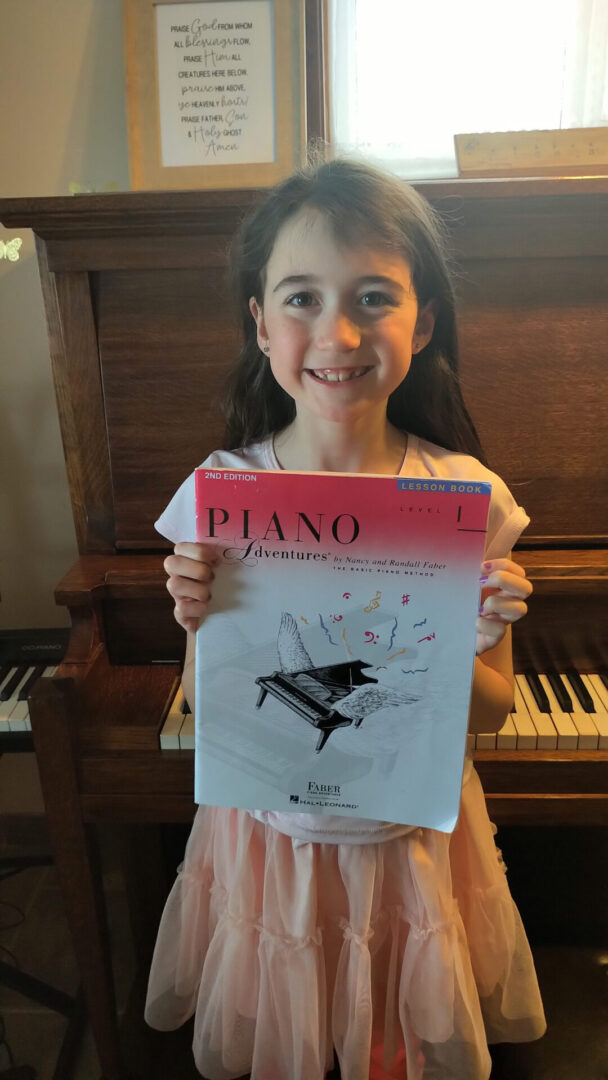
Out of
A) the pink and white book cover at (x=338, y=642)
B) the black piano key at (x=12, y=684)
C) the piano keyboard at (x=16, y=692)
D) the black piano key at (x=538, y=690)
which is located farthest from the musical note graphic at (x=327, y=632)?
the black piano key at (x=12, y=684)

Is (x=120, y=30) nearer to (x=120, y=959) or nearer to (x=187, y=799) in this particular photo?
(x=187, y=799)

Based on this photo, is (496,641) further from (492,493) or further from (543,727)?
(543,727)

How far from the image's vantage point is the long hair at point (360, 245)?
72 cm

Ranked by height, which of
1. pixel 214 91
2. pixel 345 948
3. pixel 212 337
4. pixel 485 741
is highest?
pixel 214 91

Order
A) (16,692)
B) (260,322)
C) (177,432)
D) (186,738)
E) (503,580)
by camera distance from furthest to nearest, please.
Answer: (16,692)
(177,432)
(186,738)
(260,322)
(503,580)

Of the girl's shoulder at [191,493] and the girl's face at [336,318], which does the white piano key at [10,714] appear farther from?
the girl's face at [336,318]

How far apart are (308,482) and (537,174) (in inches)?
30.2

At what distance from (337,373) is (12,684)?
94 cm

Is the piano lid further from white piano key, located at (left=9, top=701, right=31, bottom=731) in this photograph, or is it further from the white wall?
the white wall

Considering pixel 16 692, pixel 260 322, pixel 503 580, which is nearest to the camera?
pixel 503 580

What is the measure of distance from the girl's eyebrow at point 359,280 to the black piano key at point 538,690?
2.29 ft

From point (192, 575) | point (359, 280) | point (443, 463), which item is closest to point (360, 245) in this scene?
point (359, 280)

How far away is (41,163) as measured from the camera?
4.89 ft


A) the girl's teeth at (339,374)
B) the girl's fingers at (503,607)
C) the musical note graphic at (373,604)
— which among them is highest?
the girl's teeth at (339,374)
